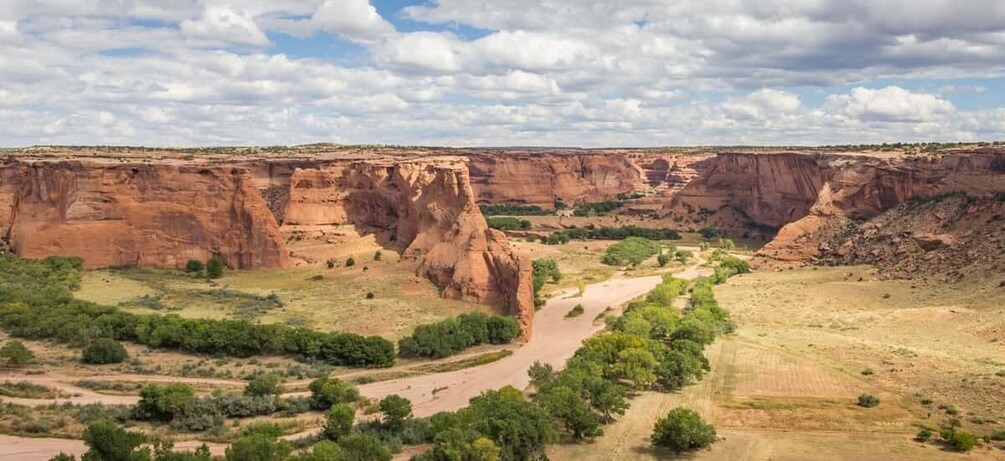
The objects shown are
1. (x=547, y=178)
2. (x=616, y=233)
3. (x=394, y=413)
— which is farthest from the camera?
(x=547, y=178)

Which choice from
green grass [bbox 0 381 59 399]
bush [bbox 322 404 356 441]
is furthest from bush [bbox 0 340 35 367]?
bush [bbox 322 404 356 441]

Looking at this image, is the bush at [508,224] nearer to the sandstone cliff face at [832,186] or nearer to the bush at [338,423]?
the sandstone cliff face at [832,186]

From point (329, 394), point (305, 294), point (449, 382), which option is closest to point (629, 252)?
point (305, 294)

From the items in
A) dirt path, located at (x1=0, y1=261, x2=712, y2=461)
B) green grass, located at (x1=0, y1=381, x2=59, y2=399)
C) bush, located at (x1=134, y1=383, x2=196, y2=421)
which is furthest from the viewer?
green grass, located at (x1=0, y1=381, x2=59, y2=399)

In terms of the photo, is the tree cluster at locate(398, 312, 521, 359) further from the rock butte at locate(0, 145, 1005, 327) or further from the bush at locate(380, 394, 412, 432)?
the bush at locate(380, 394, 412, 432)

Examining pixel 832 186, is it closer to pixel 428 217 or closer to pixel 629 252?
pixel 629 252

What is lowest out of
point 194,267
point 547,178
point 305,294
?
point 305,294
